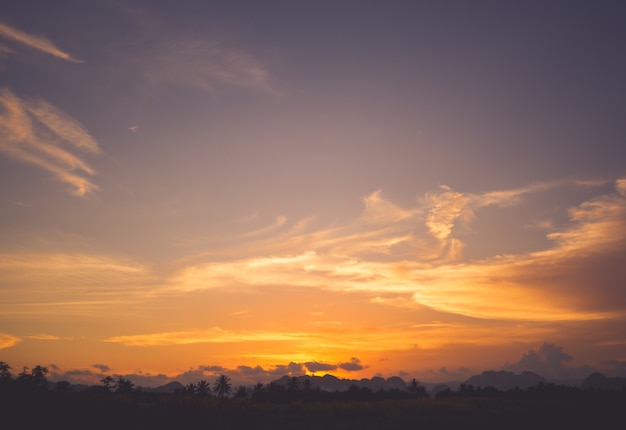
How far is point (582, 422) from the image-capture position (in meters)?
31.7

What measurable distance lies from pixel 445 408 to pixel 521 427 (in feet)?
21.1

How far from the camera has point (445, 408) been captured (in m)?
35.5

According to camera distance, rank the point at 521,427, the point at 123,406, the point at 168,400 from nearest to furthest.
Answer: the point at 521,427 → the point at 123,406 → the point at 168,400

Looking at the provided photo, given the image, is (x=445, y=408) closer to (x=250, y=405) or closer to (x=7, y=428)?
(x=250, y=405)

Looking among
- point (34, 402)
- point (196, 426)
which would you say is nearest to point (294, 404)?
point (196, 426)

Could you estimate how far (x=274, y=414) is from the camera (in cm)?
3528

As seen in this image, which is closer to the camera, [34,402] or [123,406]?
[34,402]

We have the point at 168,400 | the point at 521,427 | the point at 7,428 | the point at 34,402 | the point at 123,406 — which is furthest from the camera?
the point at 168,400

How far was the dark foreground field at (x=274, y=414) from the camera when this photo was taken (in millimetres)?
30703

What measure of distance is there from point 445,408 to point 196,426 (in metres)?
18.8

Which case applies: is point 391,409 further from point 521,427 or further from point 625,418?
point 625,418

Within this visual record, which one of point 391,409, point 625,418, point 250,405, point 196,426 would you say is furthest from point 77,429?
point 625,418

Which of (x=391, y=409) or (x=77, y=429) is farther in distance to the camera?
(x=391, y=409)

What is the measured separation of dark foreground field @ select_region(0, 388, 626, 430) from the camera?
30703mm
